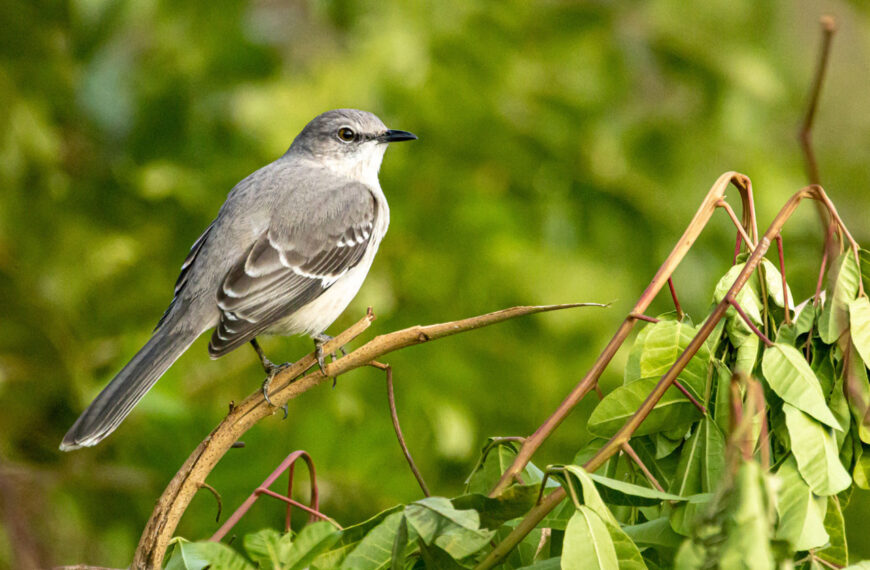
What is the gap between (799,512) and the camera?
182 centimetres

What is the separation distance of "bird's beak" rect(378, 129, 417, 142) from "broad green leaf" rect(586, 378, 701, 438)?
2.81 metres

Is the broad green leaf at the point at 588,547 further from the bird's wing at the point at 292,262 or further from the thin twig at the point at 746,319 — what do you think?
the bird's wing at the point at 292,262

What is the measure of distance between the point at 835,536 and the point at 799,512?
251 millimetres

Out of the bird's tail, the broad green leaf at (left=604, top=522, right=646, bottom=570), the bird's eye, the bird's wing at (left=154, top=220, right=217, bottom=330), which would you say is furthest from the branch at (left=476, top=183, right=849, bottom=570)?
the bird's eye

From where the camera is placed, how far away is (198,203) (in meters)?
4.82

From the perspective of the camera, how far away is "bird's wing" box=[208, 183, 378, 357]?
3.91 metres

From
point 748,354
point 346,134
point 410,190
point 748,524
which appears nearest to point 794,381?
point 748,354

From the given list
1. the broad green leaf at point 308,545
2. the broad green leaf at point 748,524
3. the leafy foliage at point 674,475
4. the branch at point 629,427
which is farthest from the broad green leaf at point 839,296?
the broad green leaf at point 308,545

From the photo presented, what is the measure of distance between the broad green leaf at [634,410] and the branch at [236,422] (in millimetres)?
221

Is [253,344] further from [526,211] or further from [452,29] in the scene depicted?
[452,29]

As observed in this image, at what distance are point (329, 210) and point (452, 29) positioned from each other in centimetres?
130

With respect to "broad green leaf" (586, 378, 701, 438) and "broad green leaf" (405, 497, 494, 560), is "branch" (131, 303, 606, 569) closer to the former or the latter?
"broad green leaf" (586, 378, 701, 438)

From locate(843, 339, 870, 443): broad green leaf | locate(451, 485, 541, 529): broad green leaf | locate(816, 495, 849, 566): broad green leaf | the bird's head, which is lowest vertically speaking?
locate(816, 495, 849, 566): broad green leaf

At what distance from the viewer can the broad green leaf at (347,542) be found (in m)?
2.02
